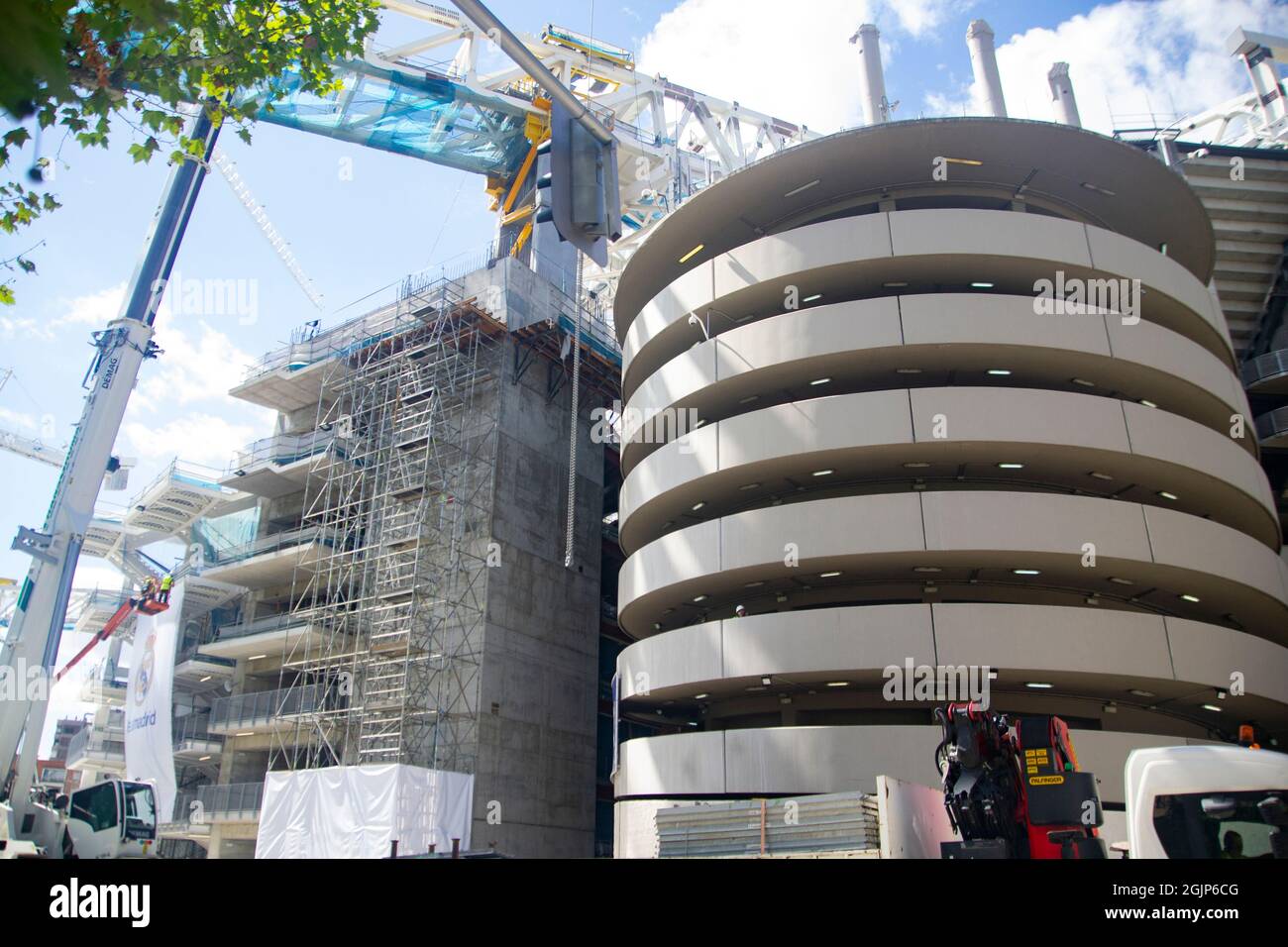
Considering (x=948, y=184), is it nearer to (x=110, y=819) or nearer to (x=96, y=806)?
(x=110, y=819)

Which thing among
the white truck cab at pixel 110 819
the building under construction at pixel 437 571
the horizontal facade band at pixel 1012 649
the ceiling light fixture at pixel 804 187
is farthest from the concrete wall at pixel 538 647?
the ceiling light fixture at pixel 804 187

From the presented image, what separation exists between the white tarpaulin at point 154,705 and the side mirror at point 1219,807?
22646 mm

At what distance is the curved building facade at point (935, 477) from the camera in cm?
2330

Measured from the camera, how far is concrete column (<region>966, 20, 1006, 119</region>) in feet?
112

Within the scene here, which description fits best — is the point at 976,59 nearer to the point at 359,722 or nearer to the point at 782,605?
the point at 782,605

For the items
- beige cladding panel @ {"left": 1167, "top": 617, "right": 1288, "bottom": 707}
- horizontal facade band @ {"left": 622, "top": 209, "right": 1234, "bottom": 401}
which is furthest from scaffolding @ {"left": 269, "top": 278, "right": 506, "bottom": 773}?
beige cladding panel @ {"left": 1167, "top": 617, "right": 1288, "bottom": 707}

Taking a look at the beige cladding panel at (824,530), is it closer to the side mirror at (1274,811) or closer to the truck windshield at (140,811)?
the side mirror at (1274,811)

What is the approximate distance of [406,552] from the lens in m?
30.6

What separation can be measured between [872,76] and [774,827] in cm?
2977

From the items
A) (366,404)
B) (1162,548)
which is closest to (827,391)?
(1162,548)

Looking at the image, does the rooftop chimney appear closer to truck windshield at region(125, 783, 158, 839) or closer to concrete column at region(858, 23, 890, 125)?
concrete column at region(858, 23, 890, 125)

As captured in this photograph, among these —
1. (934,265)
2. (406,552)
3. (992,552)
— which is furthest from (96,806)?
(934,265)

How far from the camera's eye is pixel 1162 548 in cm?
2381
